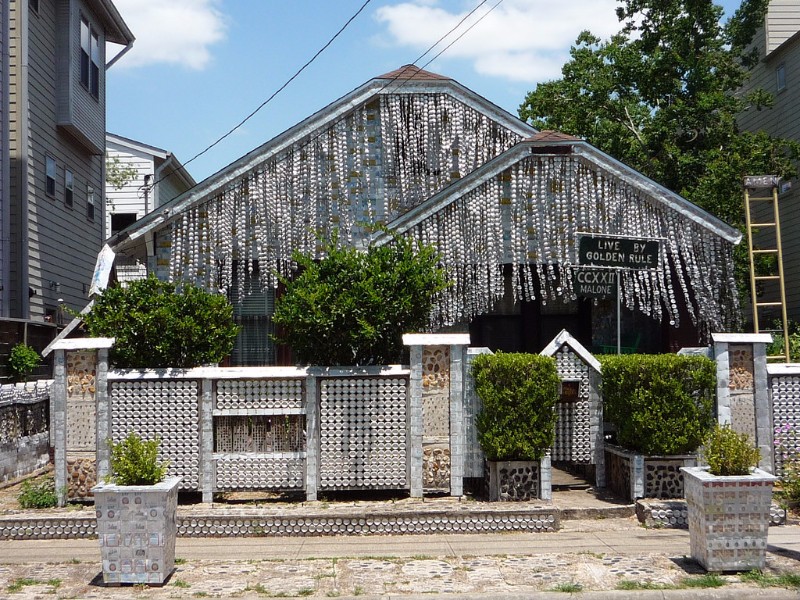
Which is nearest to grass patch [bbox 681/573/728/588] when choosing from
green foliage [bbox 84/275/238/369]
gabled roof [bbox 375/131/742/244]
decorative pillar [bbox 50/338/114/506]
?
green foliage [bbox 84/275/238/369]

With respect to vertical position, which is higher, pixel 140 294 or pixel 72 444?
pixel 140 294

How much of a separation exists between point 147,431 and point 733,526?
20.3 ft

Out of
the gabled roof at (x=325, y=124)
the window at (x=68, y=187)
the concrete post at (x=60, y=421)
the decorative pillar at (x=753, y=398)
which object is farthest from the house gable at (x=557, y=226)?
the window at (x=68, y=187)

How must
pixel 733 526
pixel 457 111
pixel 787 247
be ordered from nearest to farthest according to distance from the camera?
pixel 733 526, pixel 457 111, pixel 787 247

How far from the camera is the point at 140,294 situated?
10438 millimetres

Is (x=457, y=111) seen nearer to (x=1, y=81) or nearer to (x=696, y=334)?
(x=696, y=334)

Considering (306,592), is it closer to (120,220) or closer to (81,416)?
(81,416)

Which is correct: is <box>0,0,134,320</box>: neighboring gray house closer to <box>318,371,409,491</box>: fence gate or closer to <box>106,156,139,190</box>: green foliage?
<box>106,156,139,190</box>: green foliage

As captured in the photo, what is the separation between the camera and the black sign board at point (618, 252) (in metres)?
11.6

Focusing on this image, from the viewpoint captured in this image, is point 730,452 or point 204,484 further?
point 204,484

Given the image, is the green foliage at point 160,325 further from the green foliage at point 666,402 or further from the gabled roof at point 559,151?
the green foliage at point 666,402

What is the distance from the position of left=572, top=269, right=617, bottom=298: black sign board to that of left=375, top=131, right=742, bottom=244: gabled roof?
6.52ft

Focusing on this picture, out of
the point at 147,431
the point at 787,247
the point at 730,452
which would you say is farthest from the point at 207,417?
the point at 787,247

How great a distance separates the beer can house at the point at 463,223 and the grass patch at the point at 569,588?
17.8 ft
